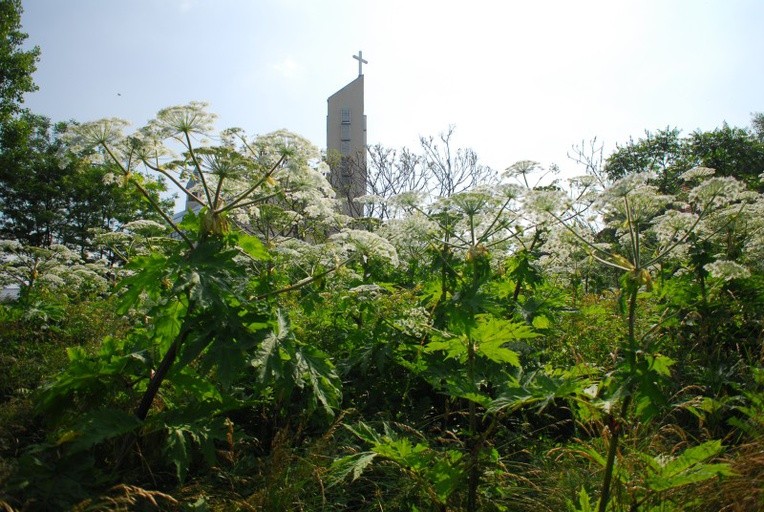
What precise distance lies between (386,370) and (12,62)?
67.3 feet

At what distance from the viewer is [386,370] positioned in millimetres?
4703

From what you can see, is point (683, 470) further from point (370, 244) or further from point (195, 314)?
point (195, 314)

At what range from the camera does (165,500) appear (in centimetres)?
329

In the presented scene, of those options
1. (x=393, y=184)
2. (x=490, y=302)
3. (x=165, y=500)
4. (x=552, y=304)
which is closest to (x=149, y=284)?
(x=165, y=500)

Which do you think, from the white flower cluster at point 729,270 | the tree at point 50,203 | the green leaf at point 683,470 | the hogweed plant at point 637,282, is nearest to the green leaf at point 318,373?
the hogweed plant at point 637,282

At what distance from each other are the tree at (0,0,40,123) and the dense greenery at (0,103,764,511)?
18076 millimetres

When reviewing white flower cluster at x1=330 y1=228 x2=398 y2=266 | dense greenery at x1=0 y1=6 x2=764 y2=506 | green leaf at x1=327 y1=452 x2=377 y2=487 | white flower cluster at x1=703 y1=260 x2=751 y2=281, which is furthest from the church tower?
green leaf at x1=327 y1=452 x2=377 y2=487

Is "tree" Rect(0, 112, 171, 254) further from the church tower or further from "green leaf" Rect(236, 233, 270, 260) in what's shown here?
"green leaf" Rect(236, 233, 270, 260)

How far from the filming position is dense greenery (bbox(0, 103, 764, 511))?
117 inches

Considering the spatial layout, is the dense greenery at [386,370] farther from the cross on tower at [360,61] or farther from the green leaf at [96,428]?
the cross on tower at [360,61]

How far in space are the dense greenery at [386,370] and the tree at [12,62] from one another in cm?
1808

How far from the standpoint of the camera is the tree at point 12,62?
18859mm

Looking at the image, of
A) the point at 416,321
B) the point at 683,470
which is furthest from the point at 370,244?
the point at 683,470

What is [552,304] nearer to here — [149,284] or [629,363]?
[629,363]
